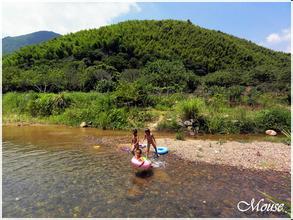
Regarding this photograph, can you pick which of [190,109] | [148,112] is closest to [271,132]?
[190,109]

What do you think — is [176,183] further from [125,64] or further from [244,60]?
[244,60]

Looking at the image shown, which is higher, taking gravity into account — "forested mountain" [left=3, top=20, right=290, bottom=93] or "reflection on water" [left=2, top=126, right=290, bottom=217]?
"forested mountain" [left=3, top=20, right=290, bottom=93]

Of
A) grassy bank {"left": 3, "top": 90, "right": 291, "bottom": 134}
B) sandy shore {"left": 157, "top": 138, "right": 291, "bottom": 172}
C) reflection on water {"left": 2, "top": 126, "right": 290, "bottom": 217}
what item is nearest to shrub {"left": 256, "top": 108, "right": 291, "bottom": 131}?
grassy bank {"left": 3, "top": 90, "right": 291, "bottom": 134}

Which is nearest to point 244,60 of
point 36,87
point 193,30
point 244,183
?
point 193,30

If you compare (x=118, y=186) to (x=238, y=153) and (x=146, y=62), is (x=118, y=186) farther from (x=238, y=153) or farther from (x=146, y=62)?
(x=146, y=62)

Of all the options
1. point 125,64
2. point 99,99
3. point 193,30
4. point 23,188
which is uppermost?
point 193,30

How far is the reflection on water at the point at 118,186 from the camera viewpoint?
32.7 feet

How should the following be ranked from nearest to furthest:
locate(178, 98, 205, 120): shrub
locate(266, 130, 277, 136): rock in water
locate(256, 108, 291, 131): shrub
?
locate(266, 130, 277, 136): rock in water → locate(256, 108, 291, 131): shrub → locate(178, 98, 205, 120): shrub

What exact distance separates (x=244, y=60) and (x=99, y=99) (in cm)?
5934

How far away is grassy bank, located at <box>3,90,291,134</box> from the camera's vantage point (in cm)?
2408

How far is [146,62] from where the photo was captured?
7138 centimetres

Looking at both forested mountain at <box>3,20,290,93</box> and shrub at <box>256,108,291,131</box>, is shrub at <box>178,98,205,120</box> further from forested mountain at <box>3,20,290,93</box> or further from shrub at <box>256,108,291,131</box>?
forested mountain at <box>3,20,290,93</box>

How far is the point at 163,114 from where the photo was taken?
1099 inches

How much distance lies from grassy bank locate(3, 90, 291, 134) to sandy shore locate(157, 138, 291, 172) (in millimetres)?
4729
